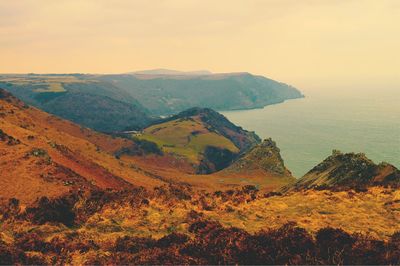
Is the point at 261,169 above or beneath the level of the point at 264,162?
beneath

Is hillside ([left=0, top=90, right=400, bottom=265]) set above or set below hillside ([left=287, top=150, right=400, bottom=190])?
above

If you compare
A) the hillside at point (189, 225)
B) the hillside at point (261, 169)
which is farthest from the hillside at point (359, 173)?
the hillside at point (261, 169)

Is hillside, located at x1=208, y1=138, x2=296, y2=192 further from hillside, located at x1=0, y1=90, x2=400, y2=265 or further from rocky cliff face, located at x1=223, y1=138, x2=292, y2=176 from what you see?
hillside, located at x1=0, y1=90, x2=400, y2=265

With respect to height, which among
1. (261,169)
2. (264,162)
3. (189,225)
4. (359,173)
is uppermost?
(189,225)

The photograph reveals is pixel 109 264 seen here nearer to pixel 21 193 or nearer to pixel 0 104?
pixel 21 193

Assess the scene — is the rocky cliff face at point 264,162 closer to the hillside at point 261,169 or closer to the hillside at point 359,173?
the hillside at point 261,169

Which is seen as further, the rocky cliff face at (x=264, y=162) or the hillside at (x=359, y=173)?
the rocky cliff face at (x=264, y=162)

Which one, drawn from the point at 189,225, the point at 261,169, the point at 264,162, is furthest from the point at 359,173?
the point at 264,162

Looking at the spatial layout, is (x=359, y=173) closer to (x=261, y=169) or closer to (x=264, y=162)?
(x=261, y=169)

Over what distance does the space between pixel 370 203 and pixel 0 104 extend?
107 metres

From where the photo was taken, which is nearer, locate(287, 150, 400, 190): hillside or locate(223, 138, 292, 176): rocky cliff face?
locate(287, 150, 400, 190): hillside

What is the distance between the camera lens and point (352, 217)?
22.5 meters

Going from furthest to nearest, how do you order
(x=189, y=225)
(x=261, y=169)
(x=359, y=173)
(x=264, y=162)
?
(x=264, y=162), (x=261, y=169), (x=359, y=173), (x=189, y=225)

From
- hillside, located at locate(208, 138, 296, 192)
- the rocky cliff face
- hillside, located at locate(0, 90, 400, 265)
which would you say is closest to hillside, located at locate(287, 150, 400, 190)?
hillside, located at locate(0, 90, 400, 265)
